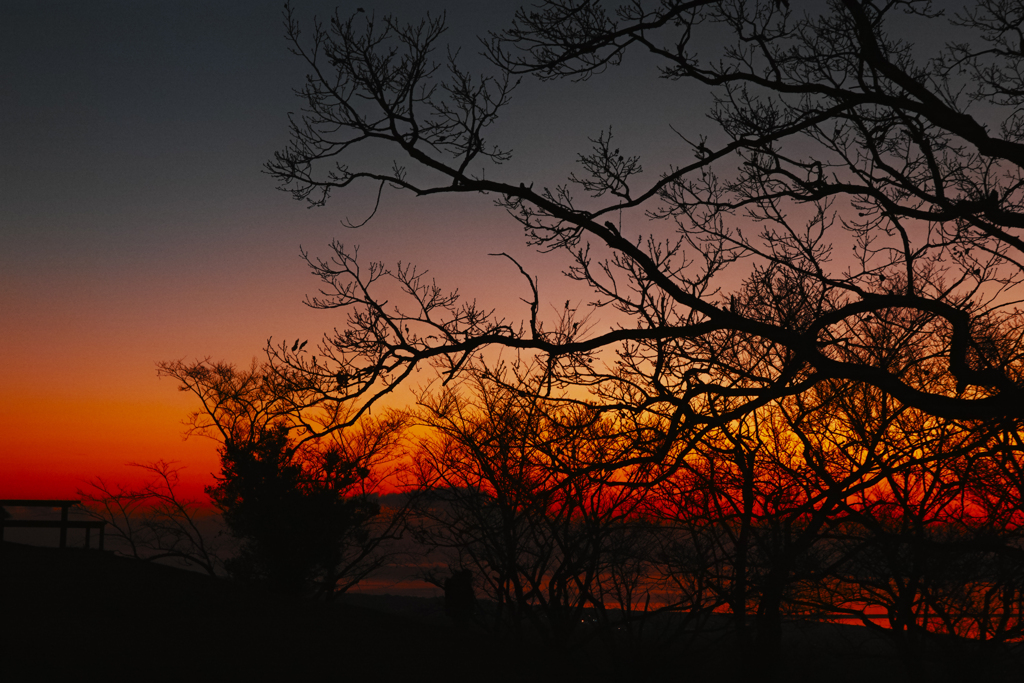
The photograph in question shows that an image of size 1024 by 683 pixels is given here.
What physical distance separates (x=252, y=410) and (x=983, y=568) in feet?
70.9

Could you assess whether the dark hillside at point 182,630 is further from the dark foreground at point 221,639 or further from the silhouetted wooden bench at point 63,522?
the silhouetted wooden bench at point 63,522

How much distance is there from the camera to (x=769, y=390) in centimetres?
775

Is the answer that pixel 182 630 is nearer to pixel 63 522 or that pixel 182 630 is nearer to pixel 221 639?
pixel 221 639

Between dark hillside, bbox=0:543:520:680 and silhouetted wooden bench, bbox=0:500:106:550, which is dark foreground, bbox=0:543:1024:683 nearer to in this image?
dark hillside, bbox=0:543:520:680

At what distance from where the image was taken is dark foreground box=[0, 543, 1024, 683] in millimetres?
8350

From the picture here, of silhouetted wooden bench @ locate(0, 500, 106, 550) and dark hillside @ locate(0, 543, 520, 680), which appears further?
silhouetted wooden bench @ locate(0, 500, 106, 550)

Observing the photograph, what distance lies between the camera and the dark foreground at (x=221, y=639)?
8.35 metres

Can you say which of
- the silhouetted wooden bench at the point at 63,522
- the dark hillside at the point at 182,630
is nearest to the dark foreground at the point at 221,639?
the dark hillside at the point at 182,630

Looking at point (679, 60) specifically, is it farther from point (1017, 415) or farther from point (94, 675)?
point (94, 675)

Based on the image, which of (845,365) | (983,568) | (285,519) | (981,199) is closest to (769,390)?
(845,365)

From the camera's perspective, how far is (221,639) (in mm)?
9391

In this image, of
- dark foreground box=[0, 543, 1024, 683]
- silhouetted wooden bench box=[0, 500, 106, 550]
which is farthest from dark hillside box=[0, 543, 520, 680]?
silhouetted wooden bench box=[0, 500, 106, 550]

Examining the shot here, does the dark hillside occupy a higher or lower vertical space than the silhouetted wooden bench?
lower

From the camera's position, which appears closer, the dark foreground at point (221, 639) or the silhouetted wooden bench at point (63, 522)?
the dark foreground at point (221, 639)
